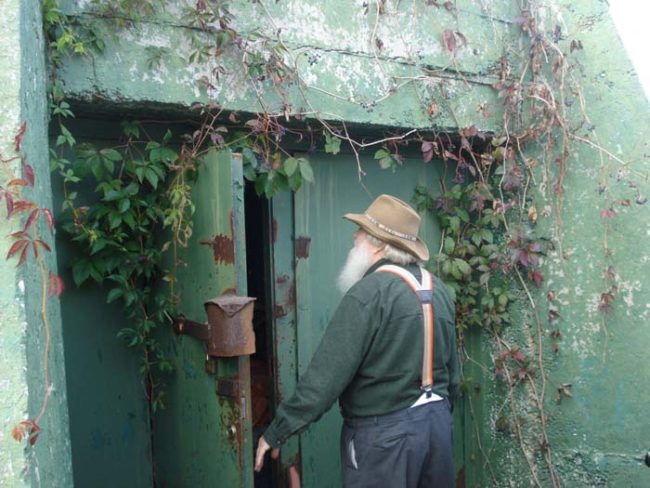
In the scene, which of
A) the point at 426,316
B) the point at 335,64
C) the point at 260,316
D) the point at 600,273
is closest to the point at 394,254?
the point at 426,316

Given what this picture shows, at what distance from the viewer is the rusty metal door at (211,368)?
2598mm

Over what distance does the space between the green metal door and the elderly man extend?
3.03 feet

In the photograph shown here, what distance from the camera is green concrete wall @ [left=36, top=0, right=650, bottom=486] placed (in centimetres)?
334

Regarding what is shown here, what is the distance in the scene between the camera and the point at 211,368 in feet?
8.84

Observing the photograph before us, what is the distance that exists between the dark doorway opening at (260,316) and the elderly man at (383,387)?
1011 millimetres

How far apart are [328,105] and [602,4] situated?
6.06 feet

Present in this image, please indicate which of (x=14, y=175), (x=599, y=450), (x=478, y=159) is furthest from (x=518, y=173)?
(x=14, y=175)

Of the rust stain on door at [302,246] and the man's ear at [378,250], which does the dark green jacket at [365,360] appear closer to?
the man's ear at [378,250]

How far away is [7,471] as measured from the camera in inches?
63.4

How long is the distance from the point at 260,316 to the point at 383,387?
1972 millimetres

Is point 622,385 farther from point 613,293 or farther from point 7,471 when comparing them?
point 7,471

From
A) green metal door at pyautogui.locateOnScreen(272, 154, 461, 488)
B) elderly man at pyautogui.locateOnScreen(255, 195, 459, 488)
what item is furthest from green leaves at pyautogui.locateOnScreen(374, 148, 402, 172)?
elderly man at pyautogui.locateOnScreen(255, 195, 459, 488)

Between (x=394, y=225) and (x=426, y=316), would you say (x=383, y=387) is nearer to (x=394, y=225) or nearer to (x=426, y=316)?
(x=426, y=316)

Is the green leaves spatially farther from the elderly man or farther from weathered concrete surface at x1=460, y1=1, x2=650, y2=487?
weathered concrete surface at x1=460, y1=1, x2=650, y2=487
